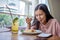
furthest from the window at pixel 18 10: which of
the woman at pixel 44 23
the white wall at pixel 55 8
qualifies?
the woman at pixel 44 23

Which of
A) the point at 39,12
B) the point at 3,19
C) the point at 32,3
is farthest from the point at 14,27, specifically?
the point at 32,3

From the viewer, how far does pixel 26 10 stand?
3.12m

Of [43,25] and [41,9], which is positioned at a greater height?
[41,9]

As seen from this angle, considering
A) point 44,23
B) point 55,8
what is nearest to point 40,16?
point 44,23

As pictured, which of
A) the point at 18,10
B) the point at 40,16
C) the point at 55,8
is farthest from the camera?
the point at 18,10

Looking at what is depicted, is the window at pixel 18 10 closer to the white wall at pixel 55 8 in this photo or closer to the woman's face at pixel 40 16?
the white wall at pixel 55 8

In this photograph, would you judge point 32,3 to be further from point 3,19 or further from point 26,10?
point 3,19

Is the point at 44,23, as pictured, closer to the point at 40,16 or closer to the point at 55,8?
the point at 40,16

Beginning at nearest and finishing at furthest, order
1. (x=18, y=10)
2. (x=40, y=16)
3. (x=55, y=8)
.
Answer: (x=40, y=16)
(x=55, y=8)
(x=18, y=10)

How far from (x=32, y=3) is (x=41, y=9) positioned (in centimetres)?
86

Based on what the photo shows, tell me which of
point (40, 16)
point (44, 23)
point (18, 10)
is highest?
point (18, 10)

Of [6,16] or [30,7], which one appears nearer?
[6,16]

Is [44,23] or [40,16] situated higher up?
[40,16]

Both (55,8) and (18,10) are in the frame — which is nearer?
(55,8)
